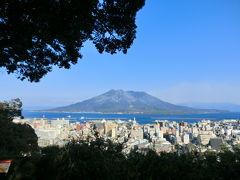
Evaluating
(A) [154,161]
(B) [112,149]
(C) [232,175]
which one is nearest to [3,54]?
(B) [112,149]

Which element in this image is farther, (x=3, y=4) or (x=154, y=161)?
(x=3, y=4)

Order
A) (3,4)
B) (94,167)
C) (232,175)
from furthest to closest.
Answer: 1. (3,4)
2. (232,175)
3. (94,167)

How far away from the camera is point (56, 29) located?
3.91 meters

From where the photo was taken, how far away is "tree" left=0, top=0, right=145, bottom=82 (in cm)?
349

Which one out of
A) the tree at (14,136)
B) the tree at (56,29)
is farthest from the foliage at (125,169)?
the tree at (56,29)

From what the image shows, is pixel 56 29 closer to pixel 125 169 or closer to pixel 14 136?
pixel 125 169

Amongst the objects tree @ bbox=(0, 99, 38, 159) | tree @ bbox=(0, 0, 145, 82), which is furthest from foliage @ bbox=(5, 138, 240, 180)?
tree @ bbox=(0, 0, 145, 82)

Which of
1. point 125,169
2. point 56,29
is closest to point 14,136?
point 56,29

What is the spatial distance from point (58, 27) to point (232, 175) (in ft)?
11.3

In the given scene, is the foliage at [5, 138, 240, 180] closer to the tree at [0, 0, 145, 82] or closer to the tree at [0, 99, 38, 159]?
the tree at [0, 99, 38, 159]

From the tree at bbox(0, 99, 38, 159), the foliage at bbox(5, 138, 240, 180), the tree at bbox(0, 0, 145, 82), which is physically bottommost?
the tree at bbox(0, 99, 38, 159)

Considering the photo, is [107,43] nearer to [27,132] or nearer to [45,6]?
[45,6]

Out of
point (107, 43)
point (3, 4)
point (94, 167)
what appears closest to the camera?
point (94, 167)

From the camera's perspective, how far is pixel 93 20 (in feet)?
14.1
